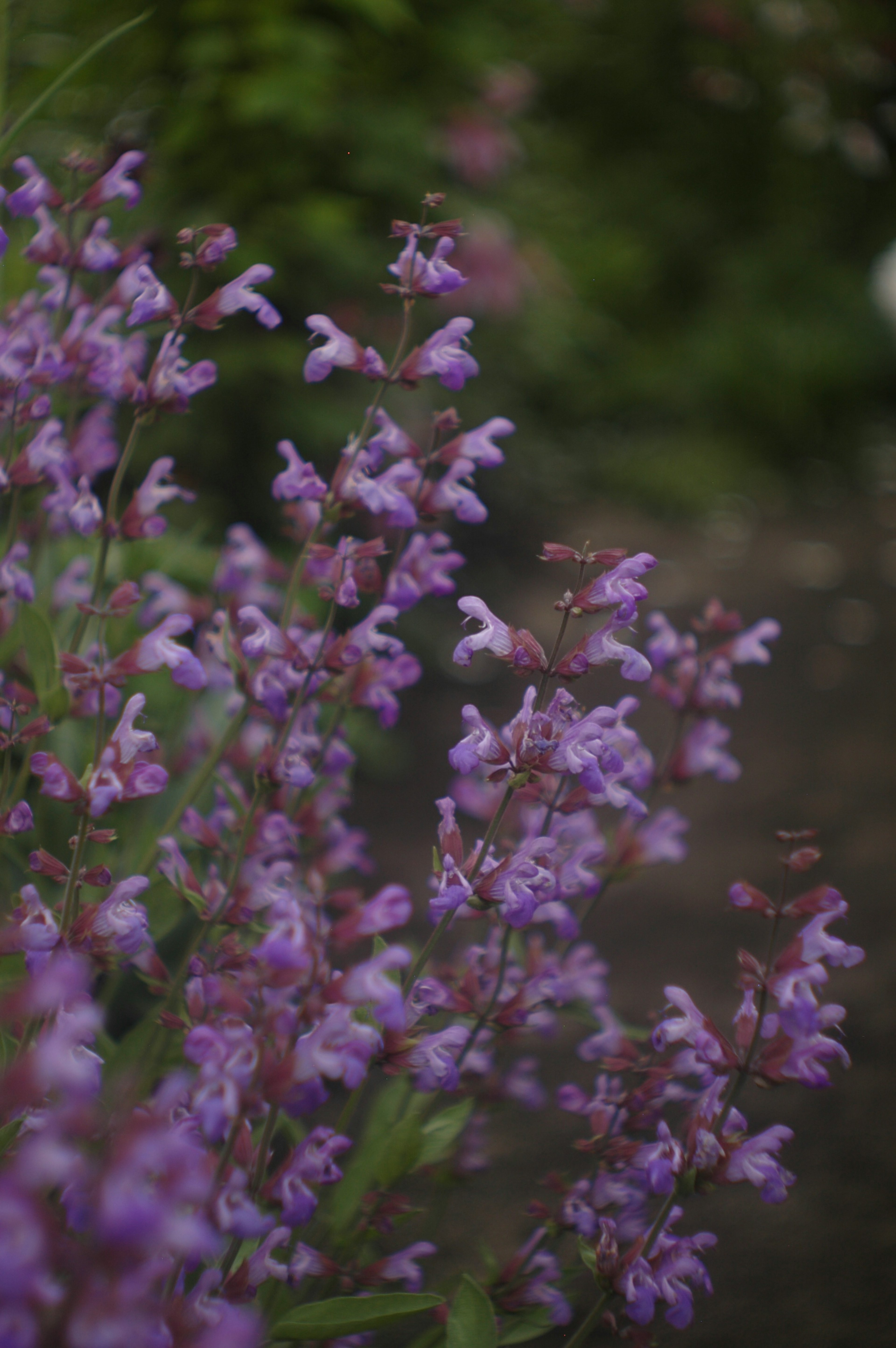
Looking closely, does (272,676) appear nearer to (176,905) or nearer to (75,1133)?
(176,905)

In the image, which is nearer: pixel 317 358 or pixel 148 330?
pixel 317 358

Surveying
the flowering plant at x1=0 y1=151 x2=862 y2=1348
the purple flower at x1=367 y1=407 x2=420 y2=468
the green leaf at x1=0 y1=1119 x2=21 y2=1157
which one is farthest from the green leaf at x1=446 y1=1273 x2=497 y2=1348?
the purple flower at x1=367 y1=407 x2=420 y2=468

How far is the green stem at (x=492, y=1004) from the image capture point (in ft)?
2.97

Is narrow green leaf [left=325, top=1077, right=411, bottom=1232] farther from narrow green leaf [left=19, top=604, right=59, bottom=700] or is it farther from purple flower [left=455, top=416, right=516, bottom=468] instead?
purple flower [left=455, top=416, right=516, bottom=468]

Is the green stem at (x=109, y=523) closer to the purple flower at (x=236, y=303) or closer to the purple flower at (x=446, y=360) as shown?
the purple flower at (x=236, y=303)

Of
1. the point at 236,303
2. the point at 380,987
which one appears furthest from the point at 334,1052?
the point at 236,303

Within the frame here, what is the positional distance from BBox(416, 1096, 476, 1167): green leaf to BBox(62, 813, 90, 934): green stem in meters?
0.44

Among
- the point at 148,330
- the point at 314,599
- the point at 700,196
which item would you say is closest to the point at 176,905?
the point at 148,330

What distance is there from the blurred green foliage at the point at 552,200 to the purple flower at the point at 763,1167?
1.24m

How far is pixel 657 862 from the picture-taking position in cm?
115

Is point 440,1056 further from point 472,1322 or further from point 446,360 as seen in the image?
point 446,360

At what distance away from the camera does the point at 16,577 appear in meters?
1.00

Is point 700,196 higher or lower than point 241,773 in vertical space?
lower

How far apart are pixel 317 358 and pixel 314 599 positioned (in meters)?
1.63
